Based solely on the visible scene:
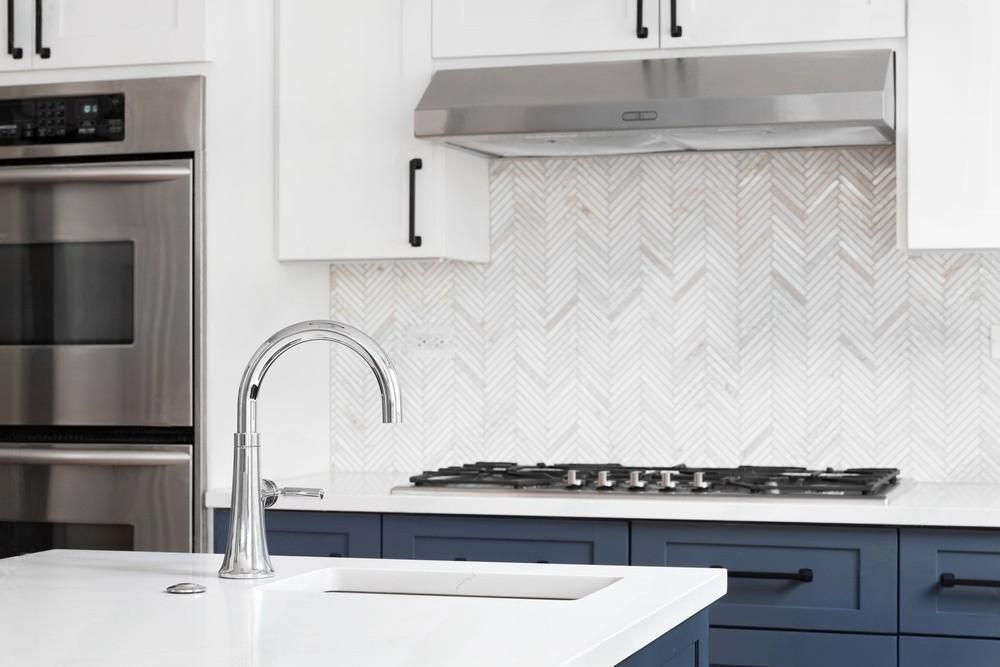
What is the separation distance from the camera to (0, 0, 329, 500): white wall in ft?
10.7

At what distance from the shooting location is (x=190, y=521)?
10.6 ft

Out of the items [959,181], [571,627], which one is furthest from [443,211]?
→ [571,627]

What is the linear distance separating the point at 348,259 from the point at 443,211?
0.85ft

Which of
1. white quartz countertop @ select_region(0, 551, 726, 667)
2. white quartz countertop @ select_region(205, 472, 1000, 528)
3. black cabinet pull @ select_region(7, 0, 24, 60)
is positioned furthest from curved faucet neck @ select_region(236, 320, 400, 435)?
black cabinet pull @ select_region(7, 0, 24, 60)

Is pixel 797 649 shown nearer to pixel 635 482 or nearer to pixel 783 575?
pixel 783 575

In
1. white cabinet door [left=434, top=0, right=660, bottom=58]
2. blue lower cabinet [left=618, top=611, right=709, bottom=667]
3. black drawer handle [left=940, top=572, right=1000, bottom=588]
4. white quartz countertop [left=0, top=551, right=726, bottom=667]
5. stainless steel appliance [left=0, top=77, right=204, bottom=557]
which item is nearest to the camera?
white quartz countertop [left=0, top=551, right=726, bottom=667]

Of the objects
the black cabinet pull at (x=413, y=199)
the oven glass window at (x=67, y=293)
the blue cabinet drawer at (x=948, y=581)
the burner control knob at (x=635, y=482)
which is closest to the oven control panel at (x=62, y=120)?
the oven glass window at (x=67, y=293)

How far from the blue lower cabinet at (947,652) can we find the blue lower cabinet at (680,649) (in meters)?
0.98

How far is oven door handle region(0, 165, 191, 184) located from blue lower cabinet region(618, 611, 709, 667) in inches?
74.4

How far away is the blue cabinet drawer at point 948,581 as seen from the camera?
2.72 meters

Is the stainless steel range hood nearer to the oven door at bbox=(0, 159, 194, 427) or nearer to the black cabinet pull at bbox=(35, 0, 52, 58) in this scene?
the oven door at bbox=(0, 159, 194, 427)

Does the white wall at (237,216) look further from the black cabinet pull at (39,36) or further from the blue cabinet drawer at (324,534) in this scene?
the blue cabinet drawer at (324,534)

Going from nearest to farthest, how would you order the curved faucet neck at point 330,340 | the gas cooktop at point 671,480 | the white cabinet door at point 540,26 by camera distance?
the curved faucet neck at point 330,340
the gas cooktop at point 671,480
the white cabinet door at point 540,26

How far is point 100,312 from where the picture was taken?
132 inches
